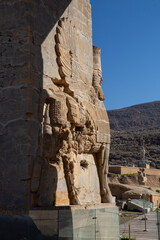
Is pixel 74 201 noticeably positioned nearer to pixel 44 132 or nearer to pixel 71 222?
pixel 71 222

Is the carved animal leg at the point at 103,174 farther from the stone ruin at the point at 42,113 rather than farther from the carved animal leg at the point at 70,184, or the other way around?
the carved animal leg at the point at 70,184

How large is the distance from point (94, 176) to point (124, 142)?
55.4 metres

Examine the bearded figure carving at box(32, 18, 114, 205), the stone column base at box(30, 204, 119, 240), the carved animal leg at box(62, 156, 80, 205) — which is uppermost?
the bearded figure carving at box(32, 18, 114, 205)

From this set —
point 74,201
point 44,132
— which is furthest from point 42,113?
point 74,201

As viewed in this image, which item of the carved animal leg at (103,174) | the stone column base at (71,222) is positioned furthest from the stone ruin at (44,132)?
the carved animal leg at (103,174)

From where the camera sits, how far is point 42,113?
5.01 m

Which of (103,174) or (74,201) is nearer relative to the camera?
(74,201)

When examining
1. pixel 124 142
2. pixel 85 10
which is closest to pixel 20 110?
pixel 85 10

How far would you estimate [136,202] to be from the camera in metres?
17.3

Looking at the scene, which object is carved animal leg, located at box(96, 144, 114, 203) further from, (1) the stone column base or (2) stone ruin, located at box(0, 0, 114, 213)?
(1) the stone column base

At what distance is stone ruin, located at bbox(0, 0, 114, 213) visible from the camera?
4727 millimetres

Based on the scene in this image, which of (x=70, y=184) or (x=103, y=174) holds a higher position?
(x=103, y=174)

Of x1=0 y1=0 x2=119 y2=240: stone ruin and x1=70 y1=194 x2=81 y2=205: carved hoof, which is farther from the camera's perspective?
x1=70 y1=194 x2=81 y2=205: carved hoof

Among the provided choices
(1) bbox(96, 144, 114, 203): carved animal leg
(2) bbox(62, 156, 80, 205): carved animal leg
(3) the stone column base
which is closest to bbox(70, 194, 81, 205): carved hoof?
(2) bbox(62, 156, 80, 205): carved animal leg
